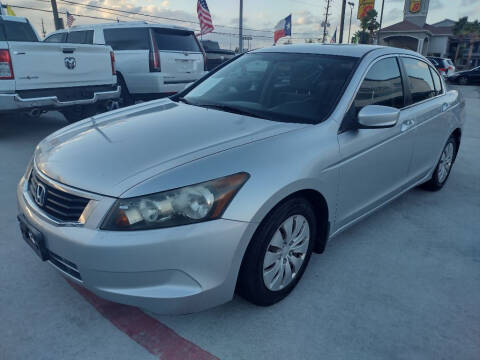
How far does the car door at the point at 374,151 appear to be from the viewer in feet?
8.79

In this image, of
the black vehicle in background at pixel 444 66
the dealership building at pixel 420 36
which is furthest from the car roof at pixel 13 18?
the dealership building at pixel 420 36

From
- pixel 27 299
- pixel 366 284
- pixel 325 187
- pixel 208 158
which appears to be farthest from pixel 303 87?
pixel 27 299

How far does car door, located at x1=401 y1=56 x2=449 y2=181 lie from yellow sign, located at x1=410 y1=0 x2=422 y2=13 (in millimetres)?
52657

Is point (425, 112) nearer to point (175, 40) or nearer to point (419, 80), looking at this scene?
point (419, 80)

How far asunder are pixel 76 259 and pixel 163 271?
449 millimetres

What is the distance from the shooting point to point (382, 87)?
3.16 meters

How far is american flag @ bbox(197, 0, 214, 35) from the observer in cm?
1783

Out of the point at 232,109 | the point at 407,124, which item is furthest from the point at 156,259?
the point at 407,124

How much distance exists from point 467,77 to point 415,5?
29632mm

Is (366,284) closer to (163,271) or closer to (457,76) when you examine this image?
(163,271)

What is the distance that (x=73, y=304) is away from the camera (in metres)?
2.40

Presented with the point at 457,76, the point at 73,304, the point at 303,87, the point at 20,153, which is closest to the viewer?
the point at 73,304

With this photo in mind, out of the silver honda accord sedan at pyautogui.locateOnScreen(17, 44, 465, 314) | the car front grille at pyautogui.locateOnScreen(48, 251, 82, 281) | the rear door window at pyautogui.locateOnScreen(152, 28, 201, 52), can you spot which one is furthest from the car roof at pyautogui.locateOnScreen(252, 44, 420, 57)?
→ the rear door window at pyautogui.locateOnScreen(152, 28, 201, 52)

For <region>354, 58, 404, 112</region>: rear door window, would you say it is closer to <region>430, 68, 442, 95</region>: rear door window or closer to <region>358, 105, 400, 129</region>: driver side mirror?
<region>358, 105, 400, 129</region>: driver side mirror
